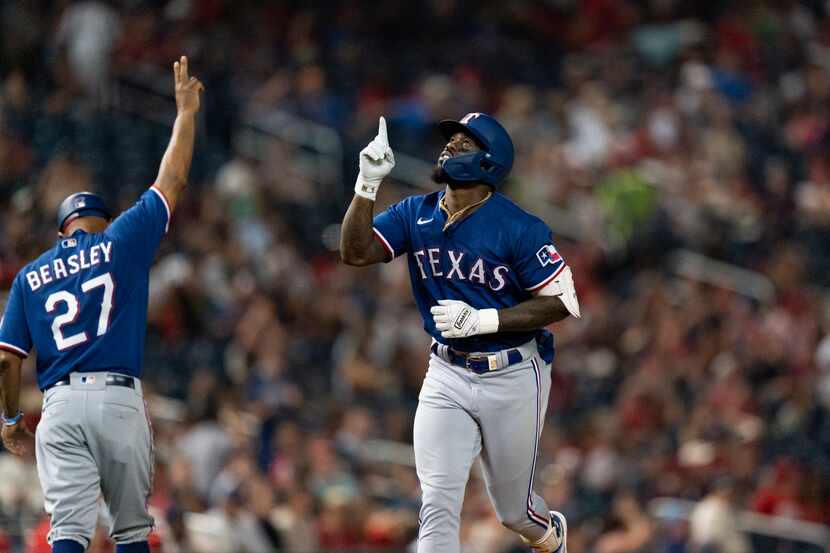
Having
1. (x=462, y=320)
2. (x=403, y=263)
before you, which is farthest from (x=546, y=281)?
(x=403, y=263)

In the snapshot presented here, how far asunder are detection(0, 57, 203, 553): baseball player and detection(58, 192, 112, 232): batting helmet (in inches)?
5.0

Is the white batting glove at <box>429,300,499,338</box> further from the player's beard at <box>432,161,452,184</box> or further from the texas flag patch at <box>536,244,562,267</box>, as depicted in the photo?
the player's beard at <box>432,161,452,184</box>

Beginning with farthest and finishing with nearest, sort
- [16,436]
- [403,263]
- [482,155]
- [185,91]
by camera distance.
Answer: [403,263] < [185,91] < [16,436] < [482,155]

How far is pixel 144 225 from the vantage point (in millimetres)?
6867

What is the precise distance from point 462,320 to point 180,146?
1.57 meters

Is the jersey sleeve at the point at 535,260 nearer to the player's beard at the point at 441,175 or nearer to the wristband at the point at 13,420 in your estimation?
the player's beard at the point at 441,175

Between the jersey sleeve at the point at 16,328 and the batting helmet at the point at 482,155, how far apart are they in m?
1.90

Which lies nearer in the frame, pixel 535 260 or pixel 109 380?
pixel 535 260

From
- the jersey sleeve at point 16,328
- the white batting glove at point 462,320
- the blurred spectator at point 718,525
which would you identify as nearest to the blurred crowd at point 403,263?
the blurred spectator at point 718,525

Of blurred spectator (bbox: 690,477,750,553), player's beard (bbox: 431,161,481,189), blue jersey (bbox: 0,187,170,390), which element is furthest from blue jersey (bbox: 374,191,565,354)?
blurred spectator (bbox: 690,477,750,553)

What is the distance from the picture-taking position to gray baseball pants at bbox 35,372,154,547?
6.64 metres

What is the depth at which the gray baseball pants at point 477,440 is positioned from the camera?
258 inches

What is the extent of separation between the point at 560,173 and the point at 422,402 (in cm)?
869

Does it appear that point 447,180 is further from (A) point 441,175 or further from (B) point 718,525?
(B) point 718,525
